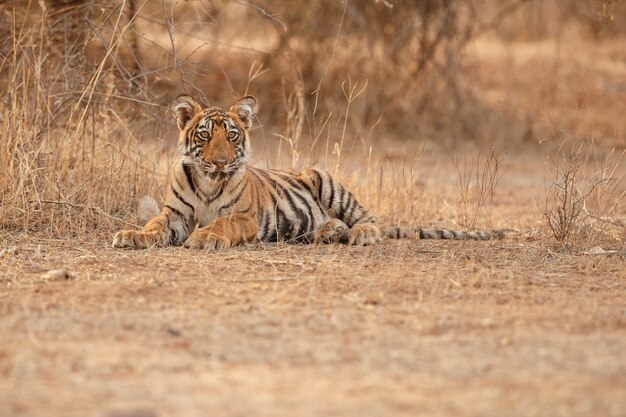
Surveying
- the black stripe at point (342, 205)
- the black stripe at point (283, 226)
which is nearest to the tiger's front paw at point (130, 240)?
the black stripe at point (283, 226)

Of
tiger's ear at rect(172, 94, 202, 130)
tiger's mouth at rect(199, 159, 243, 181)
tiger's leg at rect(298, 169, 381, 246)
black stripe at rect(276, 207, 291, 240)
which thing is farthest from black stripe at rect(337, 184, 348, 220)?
tiger's ear at rect(172, 94, 202, 130)

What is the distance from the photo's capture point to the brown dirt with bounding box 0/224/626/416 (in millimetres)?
3852

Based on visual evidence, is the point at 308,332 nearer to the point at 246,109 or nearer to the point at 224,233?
the point at 224,233

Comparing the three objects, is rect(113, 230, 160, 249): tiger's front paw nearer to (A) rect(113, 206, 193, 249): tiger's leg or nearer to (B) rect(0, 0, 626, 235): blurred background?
(A) rect(113, 206, 193, 249): tiger's leg


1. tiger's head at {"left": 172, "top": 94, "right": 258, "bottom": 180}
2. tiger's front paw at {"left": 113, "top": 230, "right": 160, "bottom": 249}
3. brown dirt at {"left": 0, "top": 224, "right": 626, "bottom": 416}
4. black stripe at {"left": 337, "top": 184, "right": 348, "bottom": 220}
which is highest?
tiger's head at {"left": 172, "top": 94, "right": 258, "bottom": 180}

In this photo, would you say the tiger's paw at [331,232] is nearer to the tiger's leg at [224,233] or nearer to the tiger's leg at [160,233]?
the tiger's leg at [224,233]

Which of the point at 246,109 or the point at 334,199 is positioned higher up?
the point at 246,109

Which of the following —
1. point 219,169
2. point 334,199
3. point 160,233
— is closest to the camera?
point 160,233

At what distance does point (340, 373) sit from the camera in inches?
164

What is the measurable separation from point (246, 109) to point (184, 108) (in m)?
0.46

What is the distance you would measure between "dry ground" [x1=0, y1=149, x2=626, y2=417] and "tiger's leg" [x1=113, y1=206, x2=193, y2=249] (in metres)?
0.12

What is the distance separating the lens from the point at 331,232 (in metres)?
7.84

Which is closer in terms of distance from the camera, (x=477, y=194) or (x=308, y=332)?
(x=308, y=332)

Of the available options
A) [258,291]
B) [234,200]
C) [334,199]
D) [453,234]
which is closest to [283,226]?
[234,200]
